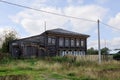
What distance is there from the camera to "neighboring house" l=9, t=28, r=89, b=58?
54.1 metres

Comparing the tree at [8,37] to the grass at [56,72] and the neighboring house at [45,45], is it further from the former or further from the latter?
the grass at [56,72]

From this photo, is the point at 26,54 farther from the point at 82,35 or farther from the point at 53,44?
the point at 82,35

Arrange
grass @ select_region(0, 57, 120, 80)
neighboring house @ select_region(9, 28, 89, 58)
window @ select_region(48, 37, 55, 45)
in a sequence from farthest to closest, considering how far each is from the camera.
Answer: window @ select_region(48, 37, 55, 45) → neighboring house @ select_region(9, 28, 89, 58) → grass @ select_region(0, 57, 120, 80)

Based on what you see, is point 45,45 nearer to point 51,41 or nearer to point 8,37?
point 51,41

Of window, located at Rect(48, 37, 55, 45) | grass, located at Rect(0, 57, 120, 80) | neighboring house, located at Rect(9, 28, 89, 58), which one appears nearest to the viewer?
grass, located at Rect(0, 57, 120, 80)

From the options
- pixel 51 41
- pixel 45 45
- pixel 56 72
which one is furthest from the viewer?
pixel 51 41

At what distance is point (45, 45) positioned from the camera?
54.6m

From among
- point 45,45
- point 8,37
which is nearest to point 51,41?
point 45,45

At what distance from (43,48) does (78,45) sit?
36.1 feet

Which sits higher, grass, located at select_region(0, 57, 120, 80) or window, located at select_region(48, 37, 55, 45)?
window, located at select_region(48, 37, 55, 45)

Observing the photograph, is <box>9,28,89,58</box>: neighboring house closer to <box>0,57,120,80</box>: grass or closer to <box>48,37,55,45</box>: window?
<box>48,37,55,45</box>: window

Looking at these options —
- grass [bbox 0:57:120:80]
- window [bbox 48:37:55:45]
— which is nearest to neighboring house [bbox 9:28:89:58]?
window [bbox 48:37:55:45]

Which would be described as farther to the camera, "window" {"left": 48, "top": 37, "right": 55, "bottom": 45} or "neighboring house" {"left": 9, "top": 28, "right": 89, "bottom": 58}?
"window" {"left": 48, "top": 37, "right": 55, "bottom": 45}

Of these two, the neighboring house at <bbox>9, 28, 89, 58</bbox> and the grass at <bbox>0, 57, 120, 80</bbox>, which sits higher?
the neighboring house at <bbox>9, 28, 89, 58</bbox>
